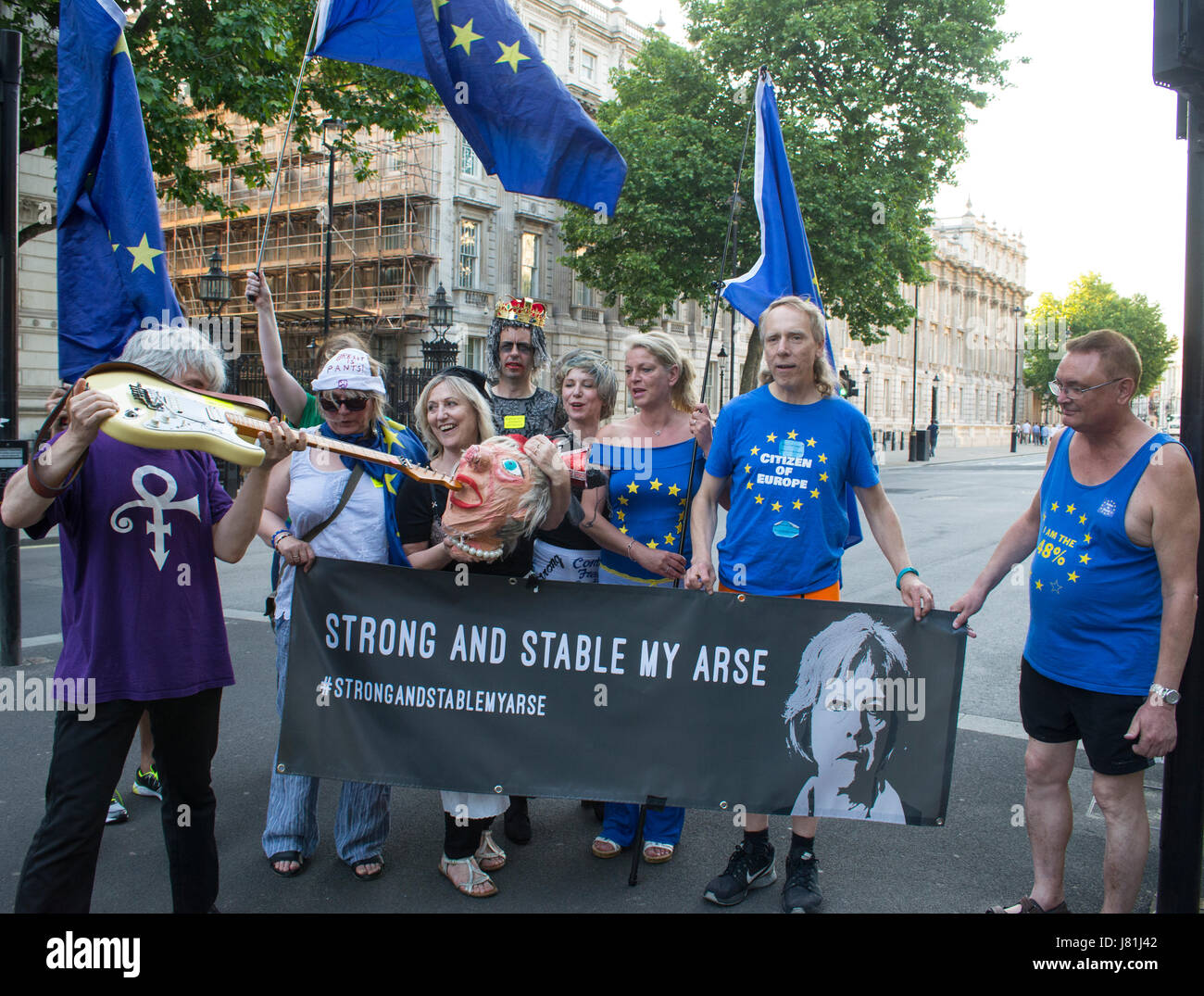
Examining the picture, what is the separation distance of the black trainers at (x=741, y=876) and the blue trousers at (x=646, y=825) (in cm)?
31

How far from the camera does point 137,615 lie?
2730 millimetres

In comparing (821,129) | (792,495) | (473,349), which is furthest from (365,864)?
(473,349)

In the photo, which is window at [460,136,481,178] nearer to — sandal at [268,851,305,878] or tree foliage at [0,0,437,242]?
tree foliage at [0,0,437,242]

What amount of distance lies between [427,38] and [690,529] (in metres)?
2.70

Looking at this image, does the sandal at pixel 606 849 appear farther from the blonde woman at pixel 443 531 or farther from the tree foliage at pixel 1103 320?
the tree foliage at pixel 1103 320

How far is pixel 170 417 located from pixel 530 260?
36386 millimetres

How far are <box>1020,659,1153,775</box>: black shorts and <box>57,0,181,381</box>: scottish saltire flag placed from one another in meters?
3.87

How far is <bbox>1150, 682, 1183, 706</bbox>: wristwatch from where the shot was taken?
296cm

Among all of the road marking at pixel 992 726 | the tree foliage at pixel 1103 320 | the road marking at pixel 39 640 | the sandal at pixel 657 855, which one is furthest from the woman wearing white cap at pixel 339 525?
the tree foliage at pixel 1103 320

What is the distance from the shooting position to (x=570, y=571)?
3.99 meters

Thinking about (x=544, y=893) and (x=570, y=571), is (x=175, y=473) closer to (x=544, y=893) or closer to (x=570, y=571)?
(x=570, y=571)

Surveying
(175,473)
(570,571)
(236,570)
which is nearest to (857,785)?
(570,571)

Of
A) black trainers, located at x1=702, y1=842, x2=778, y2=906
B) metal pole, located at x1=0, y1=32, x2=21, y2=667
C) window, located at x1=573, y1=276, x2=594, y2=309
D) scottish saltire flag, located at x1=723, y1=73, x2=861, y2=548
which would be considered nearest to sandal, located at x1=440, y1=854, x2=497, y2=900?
black trainers, located at x1=702, y1=842, x2=778, y2=906

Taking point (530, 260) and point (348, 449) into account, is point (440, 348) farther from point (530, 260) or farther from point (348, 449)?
point (348, 449)
